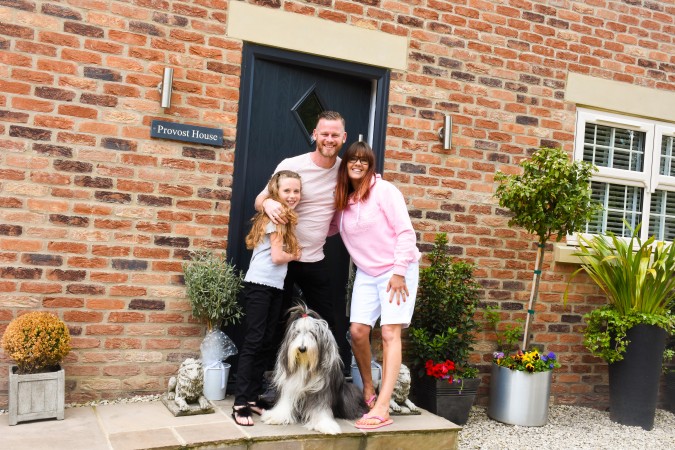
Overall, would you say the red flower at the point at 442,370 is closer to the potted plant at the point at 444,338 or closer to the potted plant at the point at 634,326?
the potted plant at the point at 444,338

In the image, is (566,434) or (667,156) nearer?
(566,434)

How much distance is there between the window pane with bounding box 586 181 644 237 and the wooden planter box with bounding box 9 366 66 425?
176 inches

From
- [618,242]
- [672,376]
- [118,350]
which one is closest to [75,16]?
[118,350]

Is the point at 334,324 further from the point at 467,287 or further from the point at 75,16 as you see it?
the point at 75,16

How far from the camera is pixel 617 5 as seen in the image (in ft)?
18.5

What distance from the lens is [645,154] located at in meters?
5.78

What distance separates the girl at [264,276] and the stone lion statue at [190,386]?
0.27 m

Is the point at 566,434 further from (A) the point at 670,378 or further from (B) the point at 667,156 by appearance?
(B) the point at 667,156

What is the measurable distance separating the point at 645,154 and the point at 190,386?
4534 mm

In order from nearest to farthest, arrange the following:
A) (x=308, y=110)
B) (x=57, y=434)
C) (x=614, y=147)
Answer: (x=57, y=434) → (x=308, y=110) → (x=614, y=147)

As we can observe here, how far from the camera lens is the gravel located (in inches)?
174

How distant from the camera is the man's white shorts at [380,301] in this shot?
3873 mm

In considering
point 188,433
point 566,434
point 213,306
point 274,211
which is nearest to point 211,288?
point 213,306

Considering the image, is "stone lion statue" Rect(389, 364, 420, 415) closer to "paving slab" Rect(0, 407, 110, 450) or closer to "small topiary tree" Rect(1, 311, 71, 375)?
"paving slab" Rect(0, 407, 110, 450)
